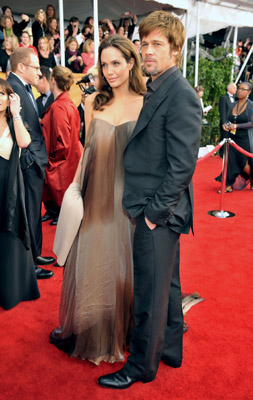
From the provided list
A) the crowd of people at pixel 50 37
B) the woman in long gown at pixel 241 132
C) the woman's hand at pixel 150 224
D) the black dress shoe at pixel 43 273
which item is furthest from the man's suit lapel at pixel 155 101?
the crowd of people at pixel 50 37

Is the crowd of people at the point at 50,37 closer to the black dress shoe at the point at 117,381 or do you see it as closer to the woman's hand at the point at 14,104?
the woman's hand at the point at 14,104

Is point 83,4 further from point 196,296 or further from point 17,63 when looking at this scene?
point 196,296

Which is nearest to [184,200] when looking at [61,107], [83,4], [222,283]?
[222,283]

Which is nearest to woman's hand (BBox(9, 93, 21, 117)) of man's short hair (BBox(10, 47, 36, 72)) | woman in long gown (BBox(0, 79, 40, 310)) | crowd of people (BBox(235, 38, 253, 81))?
woman in long gown (BBox(0, 79, 40, 310))

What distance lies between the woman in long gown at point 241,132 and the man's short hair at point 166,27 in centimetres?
502

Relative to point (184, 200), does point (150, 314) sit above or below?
below

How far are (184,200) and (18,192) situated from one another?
1447 mm

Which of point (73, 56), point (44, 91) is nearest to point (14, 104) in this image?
point (44, 91)

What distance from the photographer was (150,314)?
1.98 m

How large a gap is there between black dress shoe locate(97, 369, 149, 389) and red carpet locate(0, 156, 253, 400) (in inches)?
1.2

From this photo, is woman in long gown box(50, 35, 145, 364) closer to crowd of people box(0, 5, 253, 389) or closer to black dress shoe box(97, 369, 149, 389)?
crowd of people box(0, 5, 253, 389)

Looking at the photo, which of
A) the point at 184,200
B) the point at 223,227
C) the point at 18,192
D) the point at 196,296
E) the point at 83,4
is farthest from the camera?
the point at 83,4

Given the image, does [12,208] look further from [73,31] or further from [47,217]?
[73,31]

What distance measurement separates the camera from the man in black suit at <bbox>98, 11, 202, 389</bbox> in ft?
5.71
